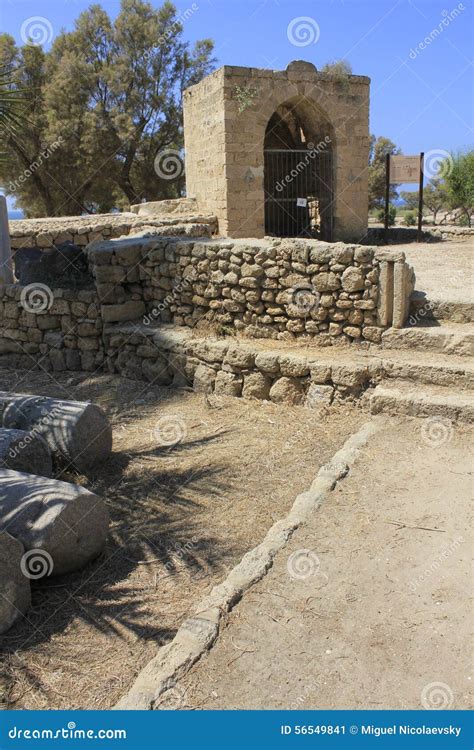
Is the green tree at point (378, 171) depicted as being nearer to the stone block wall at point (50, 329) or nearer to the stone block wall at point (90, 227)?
the stone block wall at point (90, 227)

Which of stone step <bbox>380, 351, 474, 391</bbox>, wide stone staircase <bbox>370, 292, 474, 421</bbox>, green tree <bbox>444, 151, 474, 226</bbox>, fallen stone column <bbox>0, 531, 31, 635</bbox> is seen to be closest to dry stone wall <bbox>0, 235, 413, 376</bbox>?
wide stone staircase <bbox>370, 292, 474, 421</bbox>

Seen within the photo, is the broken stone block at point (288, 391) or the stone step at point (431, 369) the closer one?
the stone step at point (431, 369)

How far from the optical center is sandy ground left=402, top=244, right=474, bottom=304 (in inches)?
280

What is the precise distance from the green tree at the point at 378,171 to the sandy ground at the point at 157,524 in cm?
2574

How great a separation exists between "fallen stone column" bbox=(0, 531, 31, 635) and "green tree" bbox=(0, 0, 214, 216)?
20966mm

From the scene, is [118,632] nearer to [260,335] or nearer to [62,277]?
[260,335]

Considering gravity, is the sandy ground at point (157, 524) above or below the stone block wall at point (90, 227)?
below

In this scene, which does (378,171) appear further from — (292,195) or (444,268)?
(444,268)

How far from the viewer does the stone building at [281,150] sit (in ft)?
Result: 40.4

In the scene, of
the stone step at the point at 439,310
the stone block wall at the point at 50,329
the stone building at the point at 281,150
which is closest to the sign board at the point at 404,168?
the stone building at the point at 281,150

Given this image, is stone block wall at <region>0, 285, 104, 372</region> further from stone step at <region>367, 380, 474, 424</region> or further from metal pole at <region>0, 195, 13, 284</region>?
stone step at <region>367, 380, 474, 424</region>

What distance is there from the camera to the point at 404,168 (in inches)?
559

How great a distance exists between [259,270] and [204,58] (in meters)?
21.1

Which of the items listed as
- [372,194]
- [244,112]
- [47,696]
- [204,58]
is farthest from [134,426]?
[372,194]
